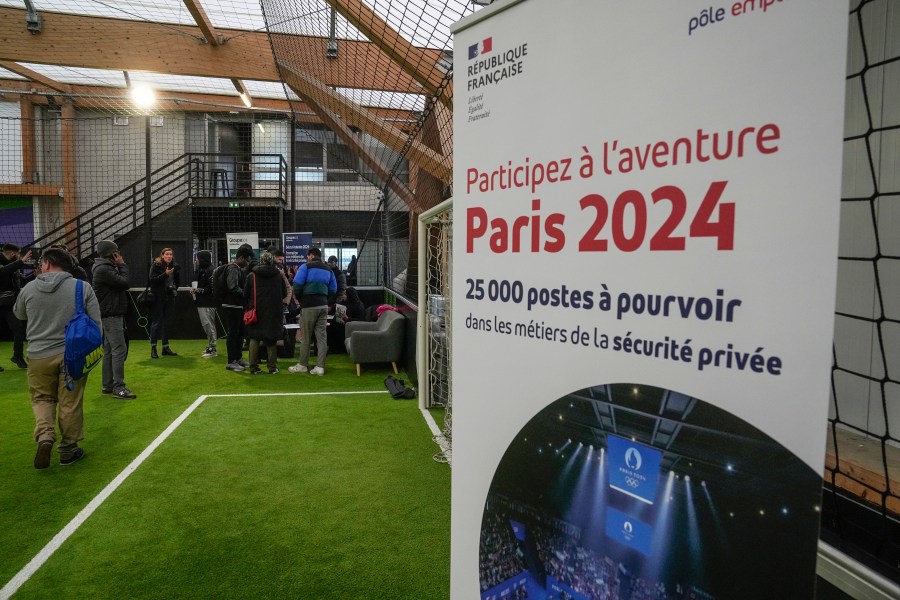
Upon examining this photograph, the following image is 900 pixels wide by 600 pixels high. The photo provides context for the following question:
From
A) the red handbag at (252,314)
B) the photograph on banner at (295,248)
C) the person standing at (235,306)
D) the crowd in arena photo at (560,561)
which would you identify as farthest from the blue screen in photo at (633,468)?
the photograph on banner at (295,248)

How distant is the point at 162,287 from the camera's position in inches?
270

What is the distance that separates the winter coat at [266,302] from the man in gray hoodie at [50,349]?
250 centimetres

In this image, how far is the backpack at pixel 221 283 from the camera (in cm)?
636

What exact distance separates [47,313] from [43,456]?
0.91 m

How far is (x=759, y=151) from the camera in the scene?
2.70 feet

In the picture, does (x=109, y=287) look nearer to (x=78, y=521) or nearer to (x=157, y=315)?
(x=157, y=315)

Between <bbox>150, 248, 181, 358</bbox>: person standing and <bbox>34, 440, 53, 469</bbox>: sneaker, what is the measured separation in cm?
361

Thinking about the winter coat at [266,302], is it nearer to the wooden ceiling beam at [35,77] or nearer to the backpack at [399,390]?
the backpack at [399,390]

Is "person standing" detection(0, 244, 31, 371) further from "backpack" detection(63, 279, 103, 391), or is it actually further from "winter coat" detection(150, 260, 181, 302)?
"backpack" detection(63, 279, 103, 391)

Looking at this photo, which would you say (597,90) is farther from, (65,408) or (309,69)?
(309,69)

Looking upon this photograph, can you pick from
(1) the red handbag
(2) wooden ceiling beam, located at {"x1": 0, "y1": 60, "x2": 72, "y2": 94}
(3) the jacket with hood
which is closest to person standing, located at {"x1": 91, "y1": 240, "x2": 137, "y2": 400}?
(1) the red handbag

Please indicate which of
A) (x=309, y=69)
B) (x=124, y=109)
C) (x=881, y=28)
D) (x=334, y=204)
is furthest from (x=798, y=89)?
(x=124, y=109)

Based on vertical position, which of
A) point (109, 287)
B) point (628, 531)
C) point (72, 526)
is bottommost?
point (72, 526)

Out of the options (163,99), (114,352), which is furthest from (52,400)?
(163,99)
